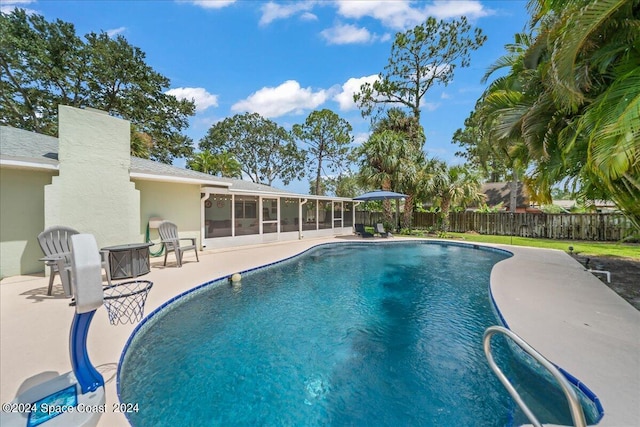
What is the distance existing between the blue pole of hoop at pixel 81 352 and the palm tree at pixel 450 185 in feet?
59.7

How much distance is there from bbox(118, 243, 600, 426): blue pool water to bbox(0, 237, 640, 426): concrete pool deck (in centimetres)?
39

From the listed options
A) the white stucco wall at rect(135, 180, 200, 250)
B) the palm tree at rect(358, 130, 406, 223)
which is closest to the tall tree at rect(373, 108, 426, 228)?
the palm tree at rect(358, 130, 406, 223)

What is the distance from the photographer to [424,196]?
60.6 ft

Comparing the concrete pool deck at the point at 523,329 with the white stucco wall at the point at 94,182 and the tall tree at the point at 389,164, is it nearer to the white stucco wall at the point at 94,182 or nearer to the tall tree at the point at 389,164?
the white stucco wall at the point at 94,182

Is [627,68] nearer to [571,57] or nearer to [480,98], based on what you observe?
[571,57]

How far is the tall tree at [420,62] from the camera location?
2200 cm

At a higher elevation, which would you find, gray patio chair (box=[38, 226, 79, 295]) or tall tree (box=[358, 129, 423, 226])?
tall tree (box=[358, 129, 423, 226])

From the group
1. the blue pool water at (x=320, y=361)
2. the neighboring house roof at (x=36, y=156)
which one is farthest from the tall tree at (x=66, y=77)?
the blue pool water at (x=320, y=361)

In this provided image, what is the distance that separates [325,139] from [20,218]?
2856 centimetres

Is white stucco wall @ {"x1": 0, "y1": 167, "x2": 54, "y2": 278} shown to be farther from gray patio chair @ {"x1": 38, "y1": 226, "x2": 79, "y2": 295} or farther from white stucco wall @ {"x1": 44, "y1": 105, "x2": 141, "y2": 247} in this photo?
gray patio chair @ {"x1": 38, "y1": 226, "x2": 79, "y2": 295}

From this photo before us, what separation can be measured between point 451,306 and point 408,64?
23.9 metres

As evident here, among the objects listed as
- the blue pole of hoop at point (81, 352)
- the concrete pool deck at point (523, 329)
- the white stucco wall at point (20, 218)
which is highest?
the white stucco wall at point (20, 218)

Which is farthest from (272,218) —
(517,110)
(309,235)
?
(517,110)

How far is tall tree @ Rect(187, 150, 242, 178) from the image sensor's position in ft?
74.4
